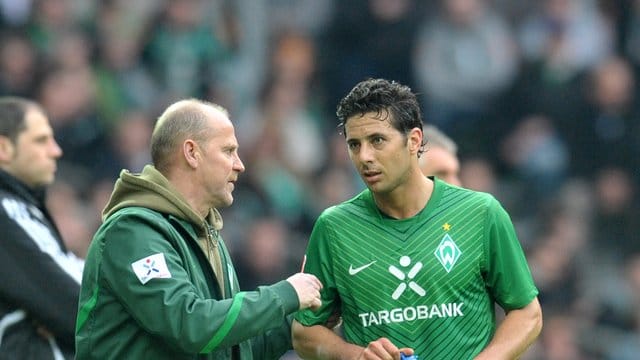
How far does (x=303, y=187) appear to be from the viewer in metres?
11.8

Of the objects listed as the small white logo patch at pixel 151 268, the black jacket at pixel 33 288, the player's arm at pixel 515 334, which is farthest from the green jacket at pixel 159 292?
the black jacket at pixel 33 288

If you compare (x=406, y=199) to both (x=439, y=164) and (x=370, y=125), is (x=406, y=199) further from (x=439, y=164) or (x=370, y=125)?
(x=439, y=164)

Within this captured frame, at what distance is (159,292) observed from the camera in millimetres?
5461

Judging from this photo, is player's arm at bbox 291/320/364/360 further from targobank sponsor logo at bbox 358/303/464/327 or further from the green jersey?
targobank sponsor logo at bbox 358/303/464/327

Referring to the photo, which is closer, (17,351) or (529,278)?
(529,278)

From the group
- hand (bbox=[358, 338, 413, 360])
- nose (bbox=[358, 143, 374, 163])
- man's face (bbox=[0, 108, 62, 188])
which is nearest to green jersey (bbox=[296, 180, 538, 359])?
hand (bbox=[358, 338, 413, 360])

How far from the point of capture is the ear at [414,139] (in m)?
5.92

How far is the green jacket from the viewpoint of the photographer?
546 centimetres

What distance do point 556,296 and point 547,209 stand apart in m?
0.93

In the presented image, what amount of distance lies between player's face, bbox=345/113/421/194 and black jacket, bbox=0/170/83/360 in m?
1.78

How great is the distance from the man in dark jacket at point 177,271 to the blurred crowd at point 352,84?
5.26 metres

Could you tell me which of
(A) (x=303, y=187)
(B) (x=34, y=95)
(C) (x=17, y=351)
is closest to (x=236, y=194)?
(A) (x=303, y=187)

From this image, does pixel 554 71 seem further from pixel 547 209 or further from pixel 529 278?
pixel 529 278

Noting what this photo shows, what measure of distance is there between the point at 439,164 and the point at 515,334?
1.94m
